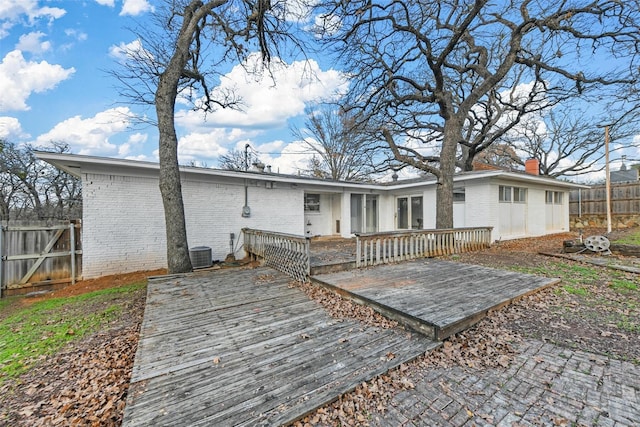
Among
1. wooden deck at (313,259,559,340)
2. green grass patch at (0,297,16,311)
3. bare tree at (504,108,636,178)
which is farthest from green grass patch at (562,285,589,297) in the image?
bare tree at (504,108,636,178)

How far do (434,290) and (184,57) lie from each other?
7651mm

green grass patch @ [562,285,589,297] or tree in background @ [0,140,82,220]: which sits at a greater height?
tree in background @ [0,140,82,220]

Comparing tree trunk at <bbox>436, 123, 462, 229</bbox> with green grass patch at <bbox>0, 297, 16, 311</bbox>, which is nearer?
green grass patch at <bbox>0, 297, 16, 311</bbox>

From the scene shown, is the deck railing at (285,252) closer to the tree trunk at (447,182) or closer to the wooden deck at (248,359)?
the wooden deck at (248,359)

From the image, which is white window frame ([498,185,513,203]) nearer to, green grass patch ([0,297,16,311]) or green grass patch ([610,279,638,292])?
green grass patch ([610,279,638,292])

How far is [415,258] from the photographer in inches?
283

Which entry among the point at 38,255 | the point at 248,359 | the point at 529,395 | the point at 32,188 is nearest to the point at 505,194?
the point at 529,395

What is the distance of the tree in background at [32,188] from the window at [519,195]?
22716 mm

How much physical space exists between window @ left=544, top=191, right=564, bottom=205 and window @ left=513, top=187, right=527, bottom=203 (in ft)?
7.56

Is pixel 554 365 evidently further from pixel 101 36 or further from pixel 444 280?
pixel 101 36

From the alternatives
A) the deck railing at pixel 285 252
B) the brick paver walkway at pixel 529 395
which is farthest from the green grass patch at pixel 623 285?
the deck railing at pixel 285 252

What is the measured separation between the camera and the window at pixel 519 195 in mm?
11242

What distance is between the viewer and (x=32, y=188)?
1445 cm

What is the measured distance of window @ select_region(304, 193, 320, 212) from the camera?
12041 millimetres
